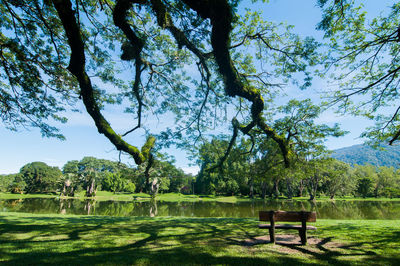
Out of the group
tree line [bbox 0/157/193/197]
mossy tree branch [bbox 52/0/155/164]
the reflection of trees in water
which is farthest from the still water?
tree line [bbox 0/157/193/197]

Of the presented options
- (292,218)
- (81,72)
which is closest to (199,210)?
(292,218)

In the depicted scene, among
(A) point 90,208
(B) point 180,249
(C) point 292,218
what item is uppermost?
(C) point 292,218

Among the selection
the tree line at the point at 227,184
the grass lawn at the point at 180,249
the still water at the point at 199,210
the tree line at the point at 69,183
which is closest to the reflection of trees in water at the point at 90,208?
the still water at the point at 199,210

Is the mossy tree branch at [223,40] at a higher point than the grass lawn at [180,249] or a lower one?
higher

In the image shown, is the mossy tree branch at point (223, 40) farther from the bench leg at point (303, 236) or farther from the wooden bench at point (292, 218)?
the bench leg at point (303, 236)

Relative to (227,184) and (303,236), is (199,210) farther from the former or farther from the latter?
(227,184)

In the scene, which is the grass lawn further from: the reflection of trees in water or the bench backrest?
the reflection of trees in water

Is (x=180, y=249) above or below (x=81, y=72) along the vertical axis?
below

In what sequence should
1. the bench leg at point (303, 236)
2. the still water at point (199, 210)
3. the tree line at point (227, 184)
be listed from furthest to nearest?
the tree line at point (227, 184) < the still water at point (199, 210) < the bench leg at point (303, 236)

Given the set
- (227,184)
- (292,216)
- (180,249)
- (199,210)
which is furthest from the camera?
(227,184)

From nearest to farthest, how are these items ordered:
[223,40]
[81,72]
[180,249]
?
1. [180,249]
2. [223,40]
3. [81,72]

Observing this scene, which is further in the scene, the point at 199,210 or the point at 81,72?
the point at 199,210

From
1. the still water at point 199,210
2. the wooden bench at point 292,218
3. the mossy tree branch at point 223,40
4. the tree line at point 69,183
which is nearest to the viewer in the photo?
the mossy tree branch at point 223,40

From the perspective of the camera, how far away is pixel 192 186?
59.8 m
